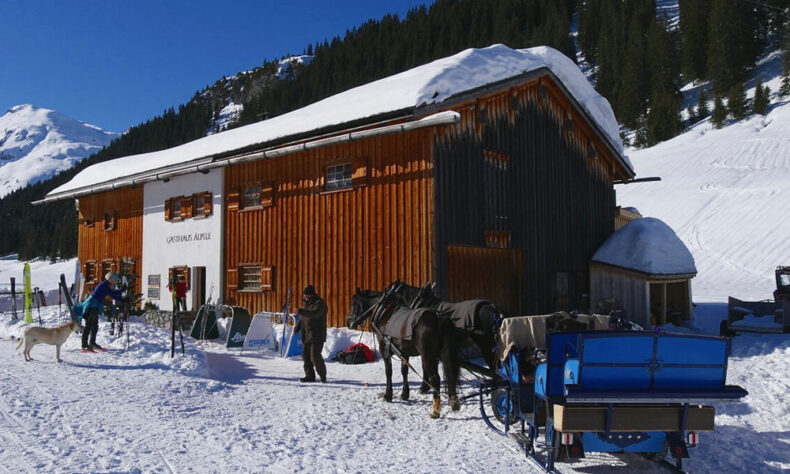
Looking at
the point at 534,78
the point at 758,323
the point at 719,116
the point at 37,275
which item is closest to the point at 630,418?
the point at 758,323

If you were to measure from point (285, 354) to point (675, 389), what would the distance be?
30.8 ft

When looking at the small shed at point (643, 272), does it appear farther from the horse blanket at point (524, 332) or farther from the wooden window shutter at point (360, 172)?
the horse blanket at point (524, 332)

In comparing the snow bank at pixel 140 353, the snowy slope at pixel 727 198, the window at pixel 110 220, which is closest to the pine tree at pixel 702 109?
the snowy slope at pixel 727 198

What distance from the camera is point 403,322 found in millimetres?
8273

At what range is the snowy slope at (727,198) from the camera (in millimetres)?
28844

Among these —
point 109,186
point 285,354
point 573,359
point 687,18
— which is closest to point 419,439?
point 573,359

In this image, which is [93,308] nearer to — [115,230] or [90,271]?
[115,230]

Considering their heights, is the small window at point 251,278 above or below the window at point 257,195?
below

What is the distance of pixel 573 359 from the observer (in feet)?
16.8

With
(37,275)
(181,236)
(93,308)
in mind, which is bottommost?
(37,275)

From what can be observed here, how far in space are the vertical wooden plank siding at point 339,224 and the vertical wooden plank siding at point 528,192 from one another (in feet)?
1.96

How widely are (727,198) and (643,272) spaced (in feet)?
92.7

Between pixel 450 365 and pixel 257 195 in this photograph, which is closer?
pixel 450 365

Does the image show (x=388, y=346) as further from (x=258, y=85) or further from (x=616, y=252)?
(x=258, y=85)
